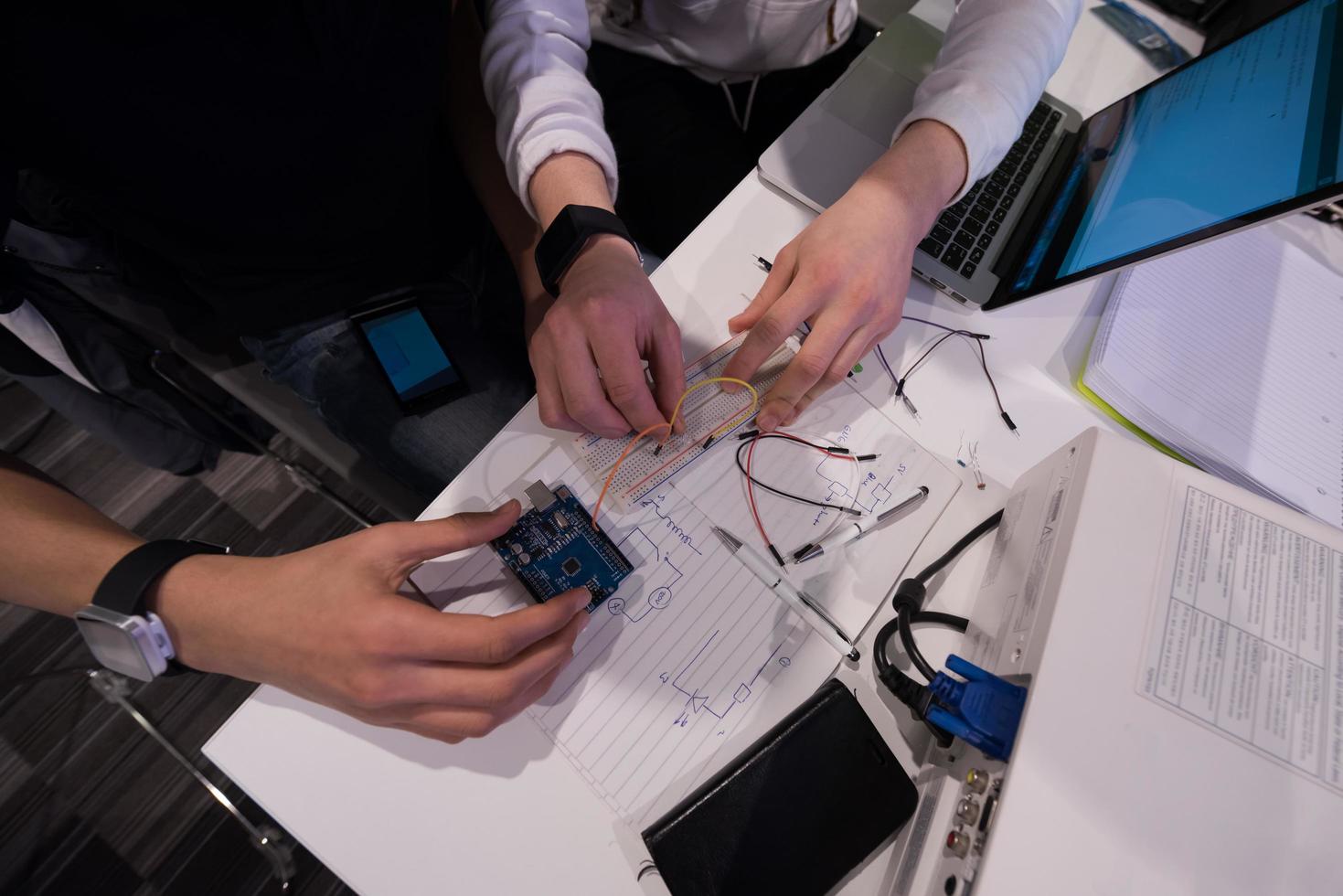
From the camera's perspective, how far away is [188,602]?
0.60m

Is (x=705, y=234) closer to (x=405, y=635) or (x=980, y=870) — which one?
(x=405, y=635)

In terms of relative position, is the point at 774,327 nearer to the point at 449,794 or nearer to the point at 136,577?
the point at 449,794

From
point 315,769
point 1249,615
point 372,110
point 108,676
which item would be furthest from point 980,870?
point 108,676

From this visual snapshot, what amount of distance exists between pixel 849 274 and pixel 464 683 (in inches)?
25.0

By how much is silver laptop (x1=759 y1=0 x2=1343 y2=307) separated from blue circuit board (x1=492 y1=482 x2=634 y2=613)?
24.1 inches

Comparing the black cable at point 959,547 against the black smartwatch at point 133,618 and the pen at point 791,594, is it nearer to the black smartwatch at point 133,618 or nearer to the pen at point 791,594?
the pen at point 791,594

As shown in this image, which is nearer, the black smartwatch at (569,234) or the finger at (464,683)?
the finger at (464,683)

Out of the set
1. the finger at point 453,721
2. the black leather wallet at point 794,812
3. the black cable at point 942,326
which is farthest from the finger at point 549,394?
the black cable at point 942,326

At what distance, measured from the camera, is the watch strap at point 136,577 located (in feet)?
1.92

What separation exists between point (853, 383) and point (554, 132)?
20.8 inches

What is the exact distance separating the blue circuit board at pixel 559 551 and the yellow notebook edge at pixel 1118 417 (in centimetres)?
69

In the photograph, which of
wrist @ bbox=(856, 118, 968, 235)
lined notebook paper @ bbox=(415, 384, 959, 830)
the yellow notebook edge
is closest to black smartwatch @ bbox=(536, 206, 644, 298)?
lined notebook paper @ bbox=(415, 384, 959, 830)

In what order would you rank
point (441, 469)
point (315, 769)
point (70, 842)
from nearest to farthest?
1. point (315, 769)
2. point (441, 469)
3. point (70, 842)

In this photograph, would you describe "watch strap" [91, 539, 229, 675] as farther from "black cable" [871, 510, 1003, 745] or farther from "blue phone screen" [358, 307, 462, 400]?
"black cable" [871, 510, 1003, 745]
